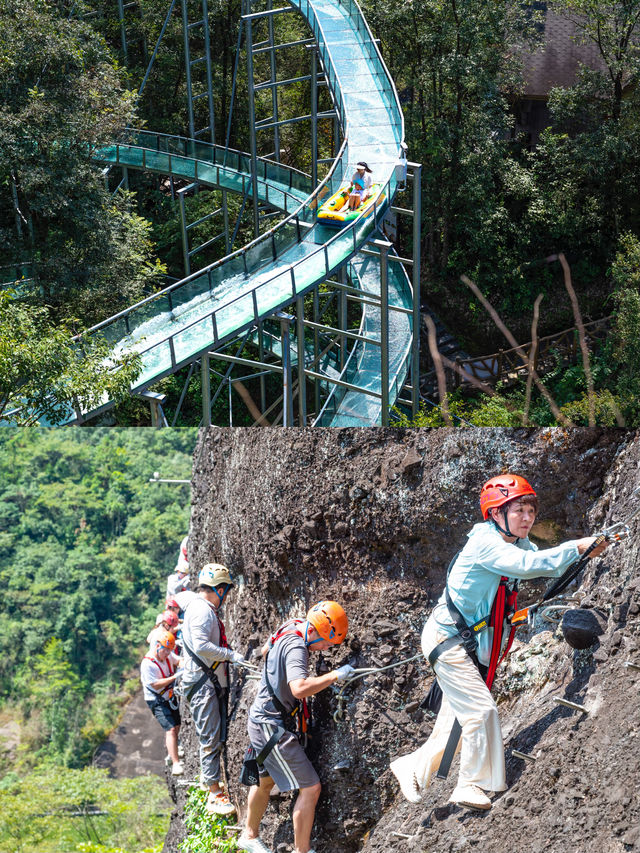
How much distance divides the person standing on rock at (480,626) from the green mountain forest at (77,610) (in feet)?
11.9

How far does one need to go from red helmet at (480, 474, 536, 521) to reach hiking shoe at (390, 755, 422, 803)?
1.46 meters

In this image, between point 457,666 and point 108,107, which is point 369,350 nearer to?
point 108,107

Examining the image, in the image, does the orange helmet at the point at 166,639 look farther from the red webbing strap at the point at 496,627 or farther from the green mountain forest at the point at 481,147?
the green mountain forest at the point at 481,147

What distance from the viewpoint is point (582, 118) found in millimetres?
26156

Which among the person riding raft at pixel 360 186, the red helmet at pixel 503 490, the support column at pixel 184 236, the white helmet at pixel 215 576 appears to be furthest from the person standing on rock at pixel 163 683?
the support column at pixel 184 236

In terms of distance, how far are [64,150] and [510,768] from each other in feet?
44.4

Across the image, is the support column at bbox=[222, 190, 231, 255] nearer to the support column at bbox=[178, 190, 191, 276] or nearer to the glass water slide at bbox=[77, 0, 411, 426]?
the glass water slide at bbox=[77, 0, 411, 426]

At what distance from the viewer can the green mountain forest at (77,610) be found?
9.08m

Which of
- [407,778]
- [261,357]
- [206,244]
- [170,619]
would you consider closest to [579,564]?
[407,778]

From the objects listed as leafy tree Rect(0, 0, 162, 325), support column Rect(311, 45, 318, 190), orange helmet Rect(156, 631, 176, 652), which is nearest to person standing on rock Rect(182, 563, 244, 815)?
orange helmet Rect(156, 631, 176, 652)

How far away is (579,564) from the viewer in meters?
4.45

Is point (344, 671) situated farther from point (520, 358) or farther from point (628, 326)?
point (520, 358)

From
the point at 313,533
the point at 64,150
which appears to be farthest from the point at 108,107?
the point at 313,533

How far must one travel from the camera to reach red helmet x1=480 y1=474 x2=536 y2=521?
4.55 m
